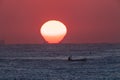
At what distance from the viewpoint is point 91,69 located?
22.7 m

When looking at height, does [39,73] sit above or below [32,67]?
below

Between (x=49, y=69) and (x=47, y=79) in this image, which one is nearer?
(x=47, y=79)

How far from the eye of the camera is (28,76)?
20.0 meters

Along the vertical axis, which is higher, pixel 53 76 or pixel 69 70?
pixel 69 70

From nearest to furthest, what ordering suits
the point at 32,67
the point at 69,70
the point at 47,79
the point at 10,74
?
the point at 47,79 → the point at 10,74 → the point at 69,70 → the point at 32,67

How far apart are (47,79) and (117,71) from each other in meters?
3.24

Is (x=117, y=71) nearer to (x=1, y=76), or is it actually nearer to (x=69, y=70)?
(x=69, y=70)

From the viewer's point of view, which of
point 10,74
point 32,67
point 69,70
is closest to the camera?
point 10,74

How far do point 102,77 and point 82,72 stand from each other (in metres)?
2.12

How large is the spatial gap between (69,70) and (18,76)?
2.81 meters

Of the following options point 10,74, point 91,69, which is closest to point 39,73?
point 10,74

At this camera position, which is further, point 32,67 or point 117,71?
point 32,67

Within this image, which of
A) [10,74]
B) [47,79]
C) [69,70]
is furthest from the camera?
[69,70]

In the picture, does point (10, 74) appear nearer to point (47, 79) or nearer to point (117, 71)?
point (47, 79)
